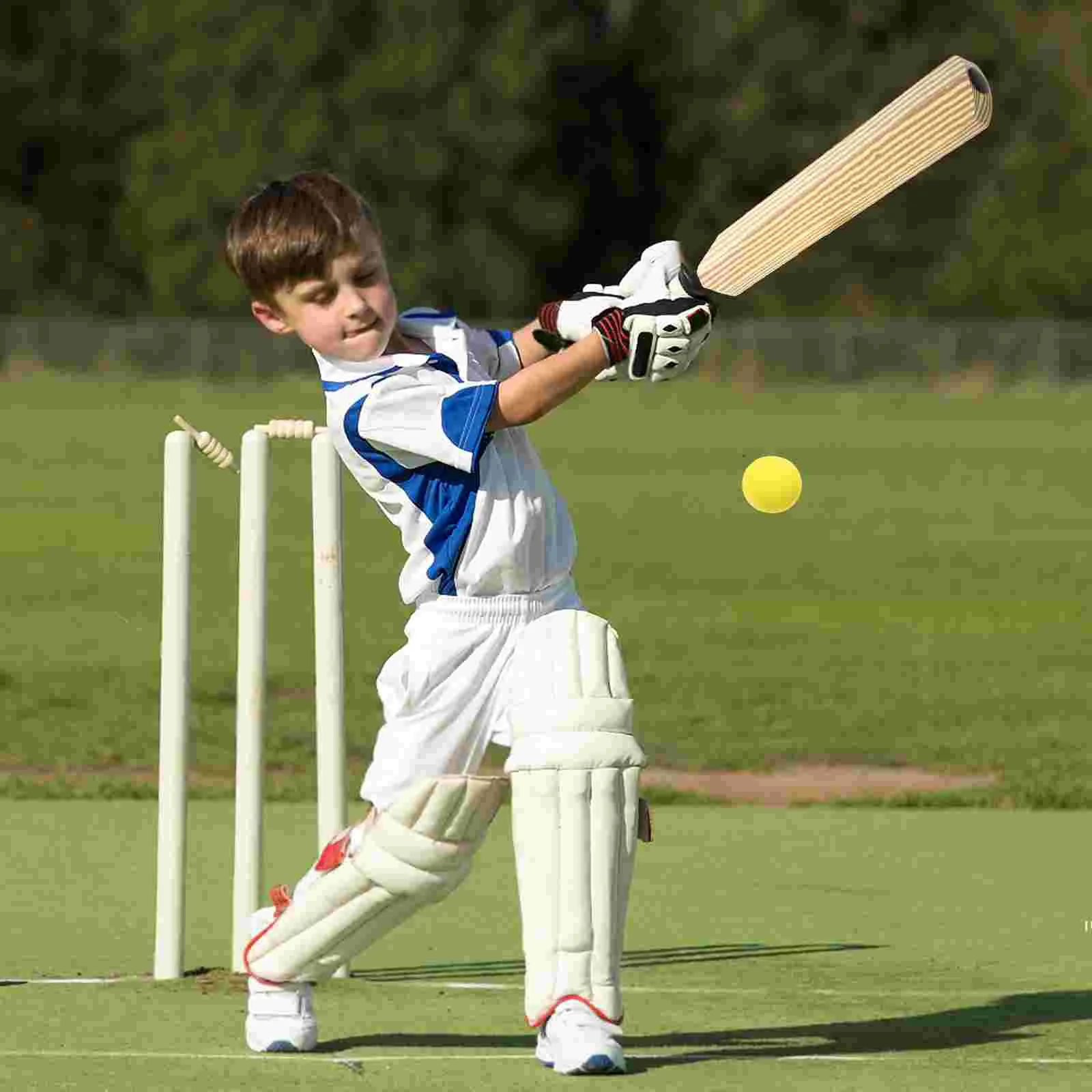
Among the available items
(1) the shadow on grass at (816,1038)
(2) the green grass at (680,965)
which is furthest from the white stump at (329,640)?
(1) the shadow on grass at (816,1038)

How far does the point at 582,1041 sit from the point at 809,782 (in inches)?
178

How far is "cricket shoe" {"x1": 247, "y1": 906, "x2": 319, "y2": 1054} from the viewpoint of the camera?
4469 mm

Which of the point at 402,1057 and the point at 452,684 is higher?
the point at 452,684

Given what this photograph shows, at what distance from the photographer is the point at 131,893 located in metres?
6.16

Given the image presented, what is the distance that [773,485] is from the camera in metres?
4.88

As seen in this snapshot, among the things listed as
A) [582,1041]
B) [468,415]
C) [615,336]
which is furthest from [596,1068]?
[615,336]

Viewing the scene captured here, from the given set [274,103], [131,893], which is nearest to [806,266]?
[274,103]

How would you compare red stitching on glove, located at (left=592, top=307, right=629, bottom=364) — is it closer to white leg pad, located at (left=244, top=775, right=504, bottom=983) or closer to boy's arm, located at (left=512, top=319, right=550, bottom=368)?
boy's arm, located at (left=512, top=319, right=550, bottom=368)

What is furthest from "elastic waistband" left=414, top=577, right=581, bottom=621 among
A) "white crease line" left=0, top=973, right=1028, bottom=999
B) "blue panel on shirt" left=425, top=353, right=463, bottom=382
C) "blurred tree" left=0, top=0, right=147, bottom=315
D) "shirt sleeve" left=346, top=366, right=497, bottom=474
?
"blurred tree" left=0, top=0, right=147, bottom=315

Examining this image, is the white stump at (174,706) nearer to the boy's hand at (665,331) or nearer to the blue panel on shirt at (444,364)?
the blue panel on shirt at (444,364)

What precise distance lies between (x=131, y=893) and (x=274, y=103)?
47713mm

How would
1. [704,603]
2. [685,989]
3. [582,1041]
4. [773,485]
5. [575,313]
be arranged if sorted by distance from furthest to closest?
[704,603], [685,989], [773,485], [575,313], [582,1041]

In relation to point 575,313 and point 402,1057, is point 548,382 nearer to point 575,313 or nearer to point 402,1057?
point 575,313

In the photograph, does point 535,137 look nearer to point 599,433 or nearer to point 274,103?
point 274,103
